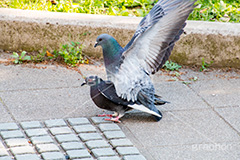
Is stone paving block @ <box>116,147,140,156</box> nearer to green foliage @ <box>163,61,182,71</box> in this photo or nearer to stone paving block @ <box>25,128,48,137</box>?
stone paving block @ <box>25,128,48,137</box>

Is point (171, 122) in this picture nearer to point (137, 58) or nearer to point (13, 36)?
point (137, 58)

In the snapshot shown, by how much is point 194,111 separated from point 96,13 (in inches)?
100.0

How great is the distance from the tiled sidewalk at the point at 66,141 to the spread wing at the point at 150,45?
1.45 ft

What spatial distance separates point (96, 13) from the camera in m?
6.31

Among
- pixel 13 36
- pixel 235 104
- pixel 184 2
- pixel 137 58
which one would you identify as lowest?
pixel 235 104

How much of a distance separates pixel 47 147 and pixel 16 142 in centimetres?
29

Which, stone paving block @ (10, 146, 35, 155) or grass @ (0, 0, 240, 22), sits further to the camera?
grass @ (0, 0, 240, 22)

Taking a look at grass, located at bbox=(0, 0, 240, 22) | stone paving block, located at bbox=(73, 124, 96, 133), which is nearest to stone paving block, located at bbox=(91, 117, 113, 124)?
stone paving block, located at bbox=(73, 124, 96, 133)

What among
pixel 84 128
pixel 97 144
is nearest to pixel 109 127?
pixel 84 128

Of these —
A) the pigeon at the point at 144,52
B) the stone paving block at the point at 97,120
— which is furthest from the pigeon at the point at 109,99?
the stone paving block at the point at 97,120

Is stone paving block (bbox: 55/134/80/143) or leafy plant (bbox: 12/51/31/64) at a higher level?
leafy plant (bbox: 12/51/31/64)

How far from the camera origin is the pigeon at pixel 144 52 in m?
3.90

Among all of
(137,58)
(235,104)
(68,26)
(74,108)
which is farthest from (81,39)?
(235,104)

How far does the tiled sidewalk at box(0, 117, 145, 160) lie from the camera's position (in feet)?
11.6
